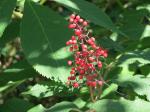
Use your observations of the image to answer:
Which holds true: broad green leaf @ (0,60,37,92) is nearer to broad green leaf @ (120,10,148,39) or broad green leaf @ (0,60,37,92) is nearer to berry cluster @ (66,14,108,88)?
berry cluster @ (66,14,108,88)

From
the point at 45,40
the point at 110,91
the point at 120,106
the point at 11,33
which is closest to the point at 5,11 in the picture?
the point at 45,40

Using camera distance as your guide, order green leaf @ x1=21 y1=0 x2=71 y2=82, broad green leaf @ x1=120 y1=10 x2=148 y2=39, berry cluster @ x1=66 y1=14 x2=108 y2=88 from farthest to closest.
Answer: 1. broad green leaf @ x1=120 y1=10 x2=148 y2=39
2. green leaf @ x1=21 y1=0 x2=71 y2=82
3. berry cluster @ x1=66 y1=14 x2=108 y2=88

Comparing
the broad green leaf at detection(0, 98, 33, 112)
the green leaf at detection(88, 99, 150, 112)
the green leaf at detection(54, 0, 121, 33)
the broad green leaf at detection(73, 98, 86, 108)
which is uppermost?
the green leaf at detection(54, 0, 121, 33)

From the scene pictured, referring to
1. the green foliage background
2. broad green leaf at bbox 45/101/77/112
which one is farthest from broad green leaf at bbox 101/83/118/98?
broad green leaf at bbox 45/101/77/112

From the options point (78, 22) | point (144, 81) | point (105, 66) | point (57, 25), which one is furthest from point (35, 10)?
point (144, 81)

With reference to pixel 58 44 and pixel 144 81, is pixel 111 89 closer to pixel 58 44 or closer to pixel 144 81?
pixel 144 81

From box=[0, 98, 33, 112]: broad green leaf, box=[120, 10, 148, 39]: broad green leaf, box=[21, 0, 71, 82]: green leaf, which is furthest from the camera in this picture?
box=[120, 10, 148, 39]: broad green leaf
